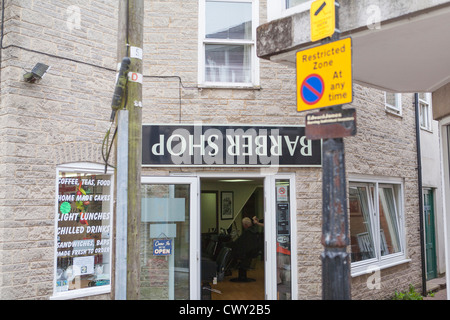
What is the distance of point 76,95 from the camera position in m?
6.19

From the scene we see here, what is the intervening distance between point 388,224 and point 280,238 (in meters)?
3.41

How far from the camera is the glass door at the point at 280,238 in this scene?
6.72 metres

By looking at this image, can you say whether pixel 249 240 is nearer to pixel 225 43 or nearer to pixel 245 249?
pixel 245 249

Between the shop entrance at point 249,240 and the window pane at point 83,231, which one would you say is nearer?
the window pane at point 83,231

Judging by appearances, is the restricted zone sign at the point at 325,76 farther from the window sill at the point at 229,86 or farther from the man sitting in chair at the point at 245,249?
Answer: the man sitting in chair at the point at 245,249

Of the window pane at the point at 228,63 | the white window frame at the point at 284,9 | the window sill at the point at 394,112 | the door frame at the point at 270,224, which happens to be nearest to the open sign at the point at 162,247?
the door frame at the point at 270,224

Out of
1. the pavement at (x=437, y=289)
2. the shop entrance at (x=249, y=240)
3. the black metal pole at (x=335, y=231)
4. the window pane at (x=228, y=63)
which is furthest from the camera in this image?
the pavement at (x=437, y=289)

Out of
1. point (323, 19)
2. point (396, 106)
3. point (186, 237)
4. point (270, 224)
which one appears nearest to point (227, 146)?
point (270, 224)

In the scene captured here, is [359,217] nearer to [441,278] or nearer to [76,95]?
[441,278]

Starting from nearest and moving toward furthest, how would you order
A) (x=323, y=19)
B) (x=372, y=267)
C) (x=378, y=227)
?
(x=323, y=19) < (x=372, y=267) < (x=378, y=227)

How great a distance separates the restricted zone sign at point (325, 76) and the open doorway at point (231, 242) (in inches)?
170

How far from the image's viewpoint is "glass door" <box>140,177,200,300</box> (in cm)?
652

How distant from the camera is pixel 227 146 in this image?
669 cm
